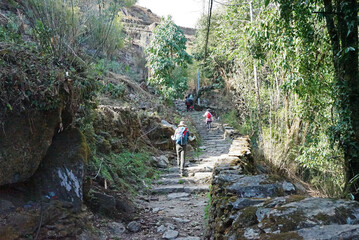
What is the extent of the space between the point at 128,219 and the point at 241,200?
99.7 inches

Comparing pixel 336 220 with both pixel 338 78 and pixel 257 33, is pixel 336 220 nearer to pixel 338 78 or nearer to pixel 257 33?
pixel 338 78

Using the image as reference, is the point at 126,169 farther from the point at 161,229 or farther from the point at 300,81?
the point at 300,81

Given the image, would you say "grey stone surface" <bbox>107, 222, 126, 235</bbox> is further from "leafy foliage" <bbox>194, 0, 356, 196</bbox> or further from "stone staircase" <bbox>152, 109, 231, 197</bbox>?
"leafy foliage" <bbox>194, 0, 356, 196</bbox>

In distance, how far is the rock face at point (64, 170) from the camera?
3.75 meters


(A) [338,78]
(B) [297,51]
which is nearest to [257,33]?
(B) [297,51]

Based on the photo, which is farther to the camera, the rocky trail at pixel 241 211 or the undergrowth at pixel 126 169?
the undergrowth at pixel 126 169

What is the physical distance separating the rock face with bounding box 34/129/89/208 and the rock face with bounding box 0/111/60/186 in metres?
0.23

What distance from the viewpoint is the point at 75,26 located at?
521 cm

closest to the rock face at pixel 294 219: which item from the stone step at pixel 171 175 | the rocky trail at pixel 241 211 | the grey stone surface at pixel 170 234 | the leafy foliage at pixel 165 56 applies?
the rocky trail at pixel 241 211

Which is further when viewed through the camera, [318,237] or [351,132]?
[351,132]

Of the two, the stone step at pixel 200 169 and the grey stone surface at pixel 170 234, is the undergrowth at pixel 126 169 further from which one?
the grey stone surface at pixel 170 234

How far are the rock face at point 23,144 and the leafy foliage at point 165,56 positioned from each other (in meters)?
13.2

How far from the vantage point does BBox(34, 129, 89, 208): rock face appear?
12.3 ft

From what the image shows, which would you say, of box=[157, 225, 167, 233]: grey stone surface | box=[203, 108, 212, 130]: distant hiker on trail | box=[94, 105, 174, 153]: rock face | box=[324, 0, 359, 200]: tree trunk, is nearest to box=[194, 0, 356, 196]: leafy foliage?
box=[324, 0, 359, 200]: tree trunk
